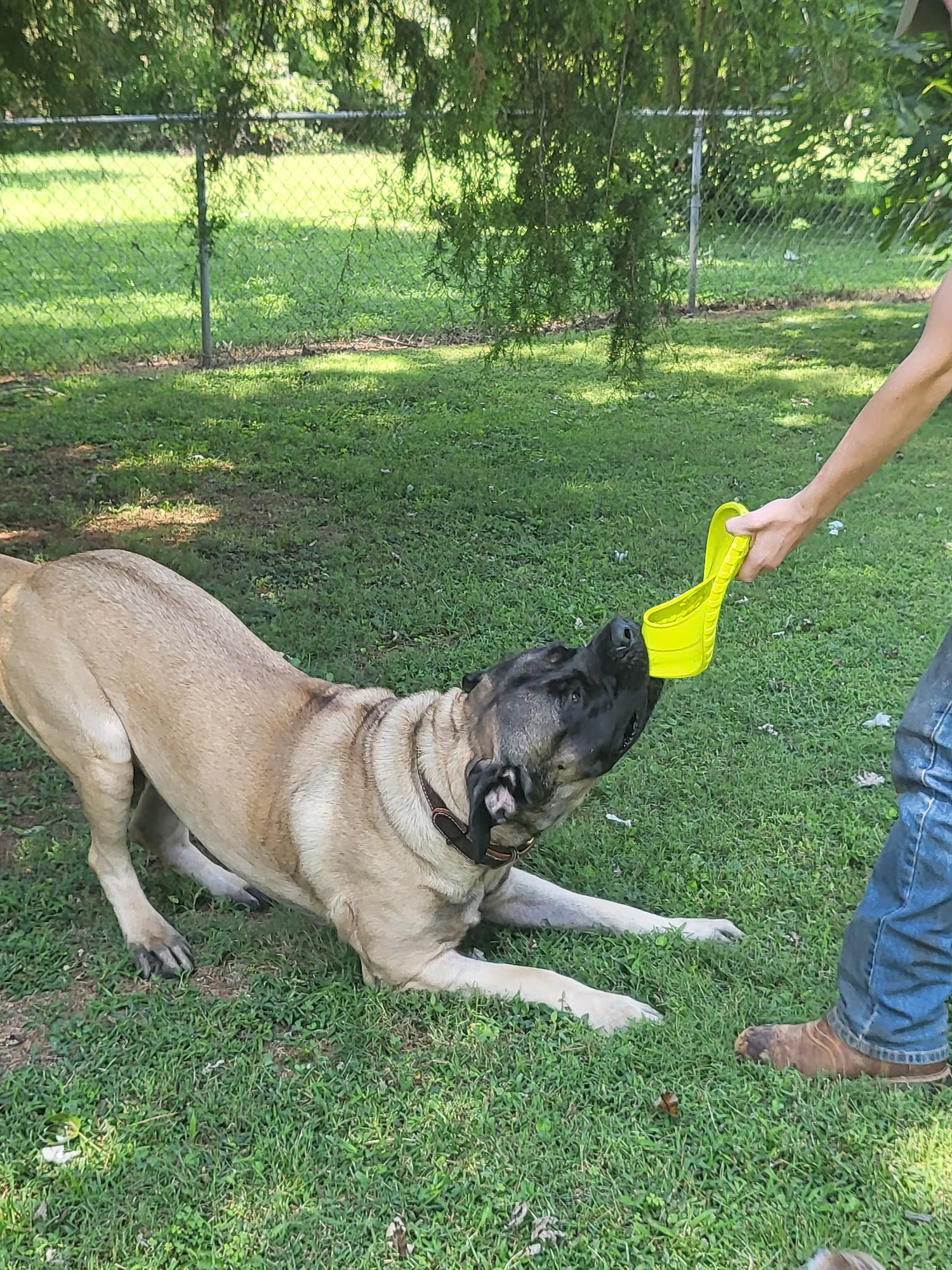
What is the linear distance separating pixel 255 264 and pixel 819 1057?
36.8 ft

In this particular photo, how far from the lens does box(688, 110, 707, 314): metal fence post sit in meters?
5.93

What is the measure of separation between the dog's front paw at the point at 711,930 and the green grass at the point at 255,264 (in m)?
5.97

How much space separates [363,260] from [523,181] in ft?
18.0

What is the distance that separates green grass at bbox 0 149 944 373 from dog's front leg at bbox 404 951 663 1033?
20.0 feet

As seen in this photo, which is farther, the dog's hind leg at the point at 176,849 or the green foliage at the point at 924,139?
the green foliage at the point at 924,139

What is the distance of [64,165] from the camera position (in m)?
11.2

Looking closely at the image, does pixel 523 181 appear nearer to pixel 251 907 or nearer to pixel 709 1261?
pixel 251 907

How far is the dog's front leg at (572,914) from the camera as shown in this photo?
3451mm

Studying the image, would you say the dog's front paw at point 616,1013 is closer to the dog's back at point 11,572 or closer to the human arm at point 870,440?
the human arm at point 870,440

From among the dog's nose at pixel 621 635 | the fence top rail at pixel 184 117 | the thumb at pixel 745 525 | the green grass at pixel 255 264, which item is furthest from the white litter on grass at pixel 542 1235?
the green grass at pixel 255 264

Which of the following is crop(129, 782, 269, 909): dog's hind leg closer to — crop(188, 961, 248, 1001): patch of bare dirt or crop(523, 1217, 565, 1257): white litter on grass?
crop(188, 961, 248, 1001): patch of bare dirt

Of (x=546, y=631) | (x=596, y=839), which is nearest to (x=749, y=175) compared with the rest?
(x=546, y=631)

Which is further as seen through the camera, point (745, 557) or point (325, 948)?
point (325, 948)

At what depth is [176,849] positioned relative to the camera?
3.99 metres
